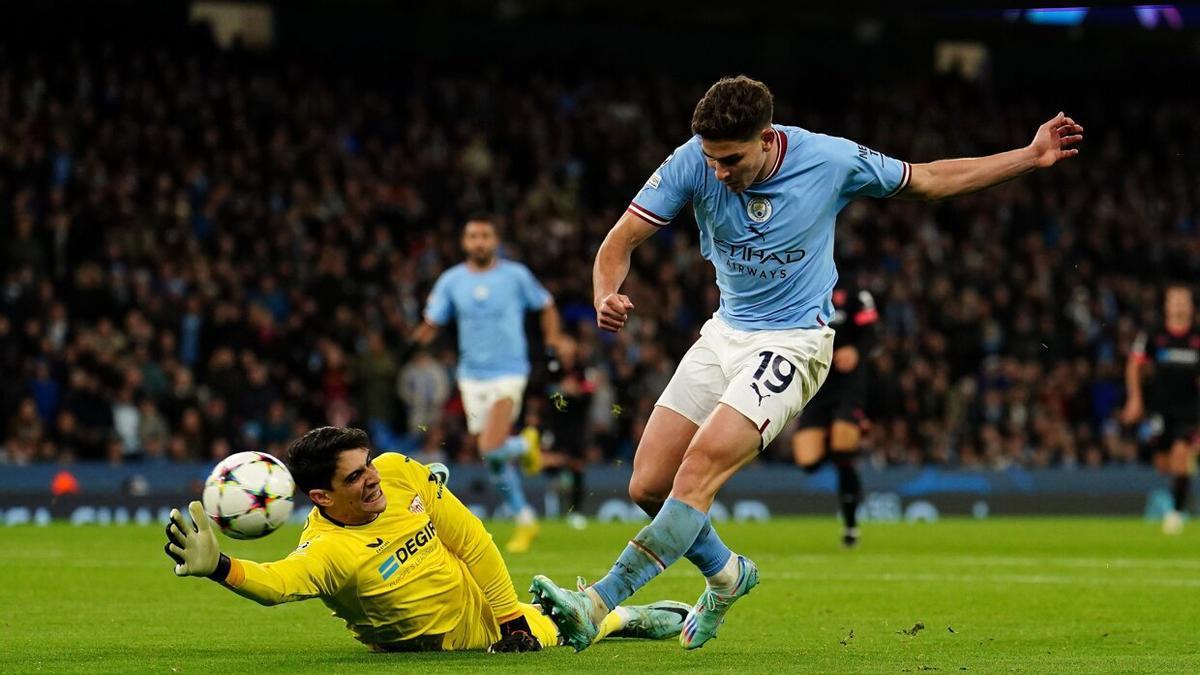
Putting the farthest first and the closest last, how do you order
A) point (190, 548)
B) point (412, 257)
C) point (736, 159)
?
point (412, 257)
point (736, 159)
point (190, 548)

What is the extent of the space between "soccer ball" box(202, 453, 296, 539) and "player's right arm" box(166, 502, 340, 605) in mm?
569

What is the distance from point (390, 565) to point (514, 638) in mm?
719

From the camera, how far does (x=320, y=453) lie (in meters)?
6.50

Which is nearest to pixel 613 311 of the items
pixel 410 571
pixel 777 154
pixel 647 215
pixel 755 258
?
pixel 647 215

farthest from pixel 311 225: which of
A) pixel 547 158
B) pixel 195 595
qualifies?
pixel 195 595

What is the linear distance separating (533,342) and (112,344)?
17.1 ft

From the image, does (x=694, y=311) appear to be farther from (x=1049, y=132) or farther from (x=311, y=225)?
(x=1049, y=132)

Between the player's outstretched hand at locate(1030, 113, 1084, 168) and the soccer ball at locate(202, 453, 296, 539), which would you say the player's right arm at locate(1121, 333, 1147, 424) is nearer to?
the player's outstretched hand at locate(1030, 113, 1084, 168)

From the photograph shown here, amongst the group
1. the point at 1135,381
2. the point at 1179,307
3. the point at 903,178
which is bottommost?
the point at 1135,381

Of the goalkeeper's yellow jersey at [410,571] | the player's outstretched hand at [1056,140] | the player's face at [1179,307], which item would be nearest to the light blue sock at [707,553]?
the goalkeeper's yellow jersey at [410,571]

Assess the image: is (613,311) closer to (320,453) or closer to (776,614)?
(320,453)

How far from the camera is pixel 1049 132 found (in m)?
7.31

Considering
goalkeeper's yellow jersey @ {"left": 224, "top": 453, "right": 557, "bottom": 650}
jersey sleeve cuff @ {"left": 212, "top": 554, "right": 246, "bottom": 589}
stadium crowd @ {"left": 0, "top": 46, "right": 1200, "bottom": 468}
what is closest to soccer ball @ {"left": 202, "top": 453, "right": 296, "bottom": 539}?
Result: goalkeeper's yellow jersey @ {"left": 224, "top": 453, "right": 557, "bottom": 650}

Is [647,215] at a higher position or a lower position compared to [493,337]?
higher
